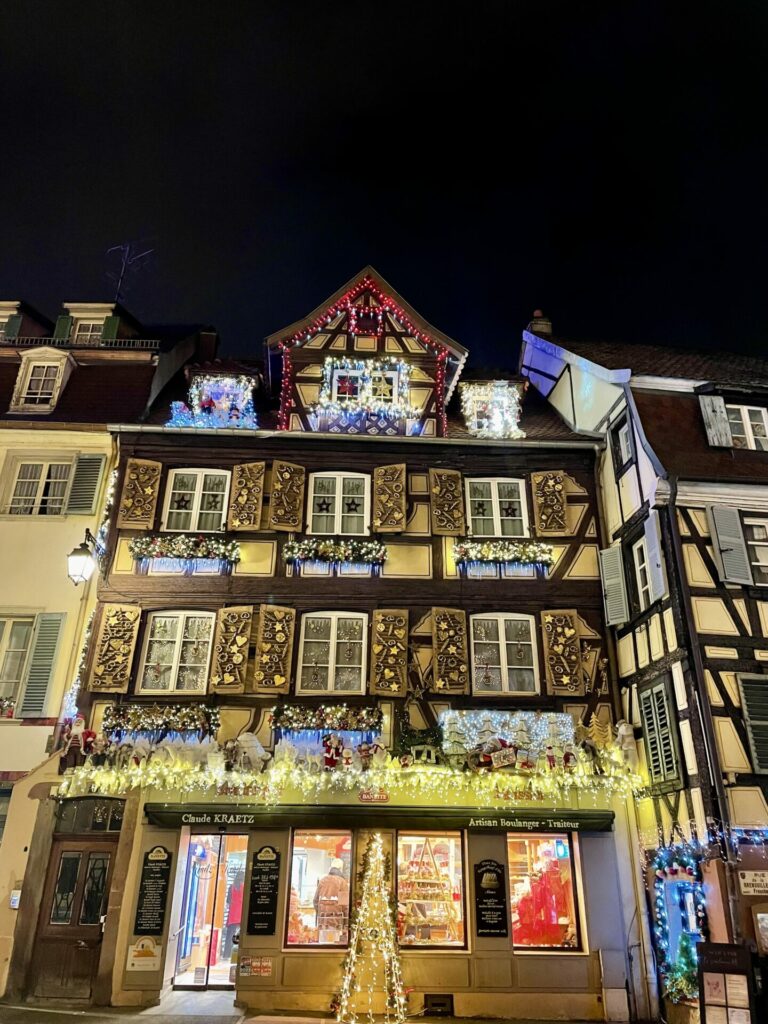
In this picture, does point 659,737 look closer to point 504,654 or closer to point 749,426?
point 504,654

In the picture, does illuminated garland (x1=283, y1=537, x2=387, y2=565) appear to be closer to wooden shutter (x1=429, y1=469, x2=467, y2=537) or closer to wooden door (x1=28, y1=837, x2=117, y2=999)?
wooden shutter (x1=429, y1=469, x2=467, y2=537)

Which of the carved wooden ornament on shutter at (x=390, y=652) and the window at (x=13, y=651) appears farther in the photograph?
the window at (x=13, y=651)

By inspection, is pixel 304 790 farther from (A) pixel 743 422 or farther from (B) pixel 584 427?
(A) pixel 743 422

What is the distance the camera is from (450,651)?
13047 millimetres

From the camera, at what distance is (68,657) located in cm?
1298

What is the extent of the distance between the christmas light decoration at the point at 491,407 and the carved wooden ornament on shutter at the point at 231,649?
6.57m

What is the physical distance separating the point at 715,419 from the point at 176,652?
11092 mm

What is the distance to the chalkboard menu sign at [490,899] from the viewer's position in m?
11.4

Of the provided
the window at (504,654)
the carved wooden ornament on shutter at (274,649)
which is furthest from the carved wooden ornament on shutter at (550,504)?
the carved wooden ornament on shutter at (274,649)

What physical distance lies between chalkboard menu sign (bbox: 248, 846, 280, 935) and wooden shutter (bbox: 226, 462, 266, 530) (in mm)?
5871

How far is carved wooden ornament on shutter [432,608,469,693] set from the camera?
42.0 ft

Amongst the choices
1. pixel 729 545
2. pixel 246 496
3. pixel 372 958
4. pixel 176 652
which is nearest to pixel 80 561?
pixel 176 652

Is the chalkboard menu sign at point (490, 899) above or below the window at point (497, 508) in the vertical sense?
below

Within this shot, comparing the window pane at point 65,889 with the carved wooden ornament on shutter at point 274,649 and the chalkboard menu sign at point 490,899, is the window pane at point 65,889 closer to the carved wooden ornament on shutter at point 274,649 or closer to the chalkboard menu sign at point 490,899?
the carved wooden ornament on shutter at point 274,649
